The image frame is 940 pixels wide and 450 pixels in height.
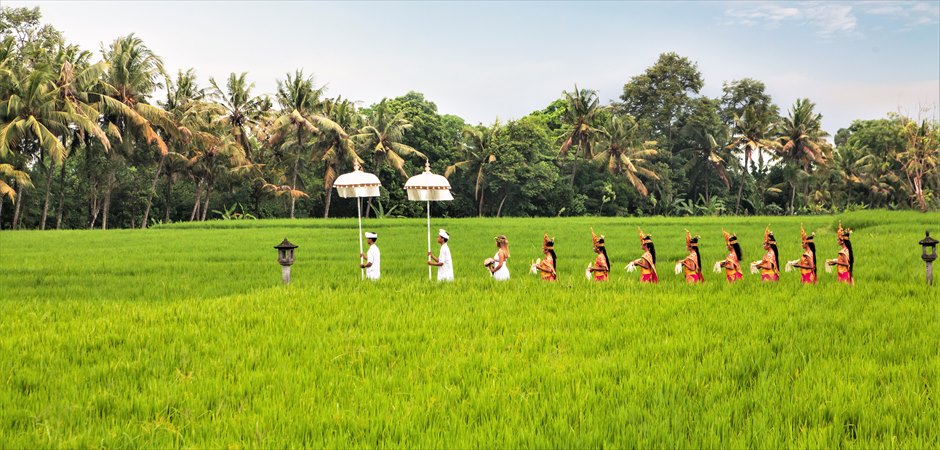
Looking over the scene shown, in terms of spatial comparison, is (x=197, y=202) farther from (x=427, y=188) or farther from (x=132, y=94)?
(x=427, y=188)

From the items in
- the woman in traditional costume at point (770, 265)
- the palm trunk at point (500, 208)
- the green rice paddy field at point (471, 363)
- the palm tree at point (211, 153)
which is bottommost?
the green rice paddy field at point (471, 363)

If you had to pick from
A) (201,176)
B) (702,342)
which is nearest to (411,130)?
(201,176)

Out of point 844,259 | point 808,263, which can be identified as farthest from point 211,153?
point 844,259

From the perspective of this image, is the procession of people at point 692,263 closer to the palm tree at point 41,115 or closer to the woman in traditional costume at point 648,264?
the woman in traditional costume at point 648,264

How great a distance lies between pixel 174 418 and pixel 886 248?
14726 millimetres

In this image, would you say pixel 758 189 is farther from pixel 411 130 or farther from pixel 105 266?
pixel 105 266

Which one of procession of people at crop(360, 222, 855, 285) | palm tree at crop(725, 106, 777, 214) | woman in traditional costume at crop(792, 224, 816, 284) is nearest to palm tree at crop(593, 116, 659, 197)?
palm tree at crop(725, 106, 777, 214)

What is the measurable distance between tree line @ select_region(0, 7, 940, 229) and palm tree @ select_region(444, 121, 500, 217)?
134mm

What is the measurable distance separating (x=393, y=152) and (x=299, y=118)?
230 inches

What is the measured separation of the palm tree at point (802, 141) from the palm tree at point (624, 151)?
987 centimetres

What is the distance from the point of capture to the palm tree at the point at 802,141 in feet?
148

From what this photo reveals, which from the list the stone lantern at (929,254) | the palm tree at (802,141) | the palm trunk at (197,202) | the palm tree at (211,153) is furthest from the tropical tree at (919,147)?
the palm trunk at (197,202)

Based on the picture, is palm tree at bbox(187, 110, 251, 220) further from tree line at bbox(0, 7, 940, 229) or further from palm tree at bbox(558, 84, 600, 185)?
palm tree at bbox(558, 84, 600, 185)

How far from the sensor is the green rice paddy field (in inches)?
159
